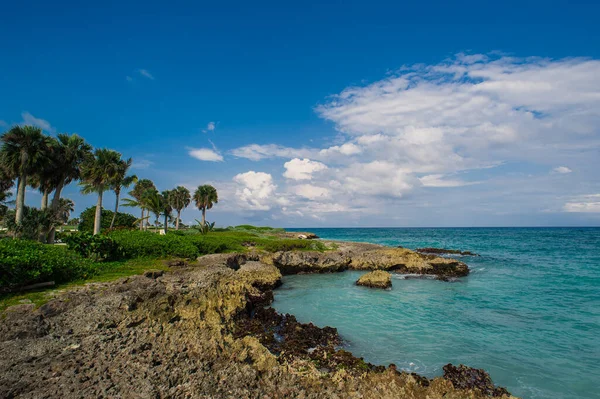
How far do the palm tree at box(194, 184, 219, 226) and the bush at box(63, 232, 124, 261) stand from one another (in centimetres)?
5530

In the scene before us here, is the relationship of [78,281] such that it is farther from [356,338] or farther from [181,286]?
[356,338]

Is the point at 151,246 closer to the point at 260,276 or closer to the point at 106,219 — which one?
the point at 260,276

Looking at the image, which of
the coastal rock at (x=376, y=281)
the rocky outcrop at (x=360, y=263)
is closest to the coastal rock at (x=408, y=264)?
the rocky outcrop at (x=360, y=263)

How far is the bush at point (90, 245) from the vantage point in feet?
72.9

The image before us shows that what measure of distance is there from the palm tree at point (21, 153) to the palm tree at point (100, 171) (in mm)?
5990

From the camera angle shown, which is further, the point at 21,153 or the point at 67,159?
the point at 67,159

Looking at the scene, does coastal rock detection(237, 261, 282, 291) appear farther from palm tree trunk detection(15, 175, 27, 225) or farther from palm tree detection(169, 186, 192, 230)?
palm tree detection(169, 186, 192, 230)

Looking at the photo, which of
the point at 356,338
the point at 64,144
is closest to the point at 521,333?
the point at 356,338

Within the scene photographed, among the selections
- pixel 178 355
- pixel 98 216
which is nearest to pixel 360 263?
pixel 178 355

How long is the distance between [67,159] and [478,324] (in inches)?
1633

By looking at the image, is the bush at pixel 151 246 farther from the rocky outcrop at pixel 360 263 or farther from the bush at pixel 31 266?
the bush at pixel 31 266

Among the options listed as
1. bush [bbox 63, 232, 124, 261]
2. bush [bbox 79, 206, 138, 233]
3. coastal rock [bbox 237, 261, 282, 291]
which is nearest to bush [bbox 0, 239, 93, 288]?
bush [bbox 63, 232, 124, 261]

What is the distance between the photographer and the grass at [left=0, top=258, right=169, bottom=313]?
39.8ft

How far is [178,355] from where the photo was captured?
8164 millimetres
